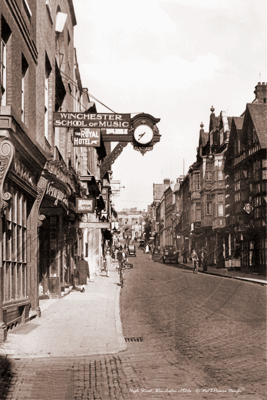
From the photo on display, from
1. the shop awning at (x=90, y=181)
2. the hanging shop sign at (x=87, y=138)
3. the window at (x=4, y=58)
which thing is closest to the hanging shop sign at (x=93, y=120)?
the hanging shop sign at (x=87, y=138)

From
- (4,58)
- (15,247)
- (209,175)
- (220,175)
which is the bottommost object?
(15,247)

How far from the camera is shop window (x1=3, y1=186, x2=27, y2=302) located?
36.6 feet

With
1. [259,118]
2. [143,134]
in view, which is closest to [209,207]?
[259,118]

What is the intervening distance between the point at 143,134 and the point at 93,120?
6.05 ft

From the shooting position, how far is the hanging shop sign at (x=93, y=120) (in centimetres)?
1492

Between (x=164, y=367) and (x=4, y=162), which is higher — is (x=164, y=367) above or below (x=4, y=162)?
below

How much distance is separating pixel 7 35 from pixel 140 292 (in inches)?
534

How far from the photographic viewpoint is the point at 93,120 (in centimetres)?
1494

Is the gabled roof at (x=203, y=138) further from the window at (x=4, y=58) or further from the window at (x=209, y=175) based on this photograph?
the window at (x=4, y=58)

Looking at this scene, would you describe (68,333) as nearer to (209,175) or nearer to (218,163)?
(218,163)

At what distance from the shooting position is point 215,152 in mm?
57156

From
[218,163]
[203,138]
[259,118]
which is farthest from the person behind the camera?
[203,138]

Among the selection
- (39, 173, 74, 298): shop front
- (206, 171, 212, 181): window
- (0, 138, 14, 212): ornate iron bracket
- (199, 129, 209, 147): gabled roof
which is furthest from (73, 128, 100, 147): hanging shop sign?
(199, 129, 209, 147): gabled roof

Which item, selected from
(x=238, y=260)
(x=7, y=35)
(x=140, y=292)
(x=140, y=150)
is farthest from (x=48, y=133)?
(x=238, y=260)
